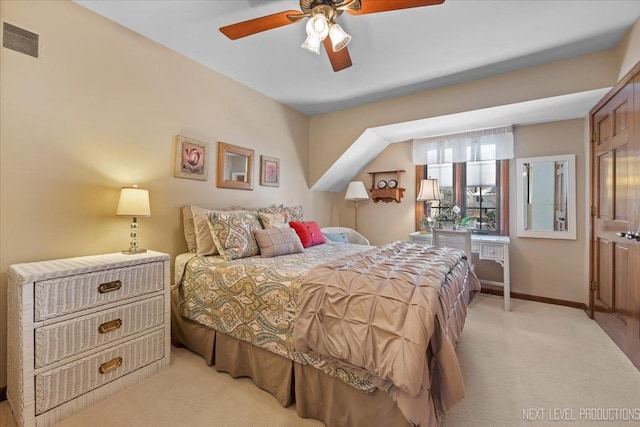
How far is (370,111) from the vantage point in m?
3.61

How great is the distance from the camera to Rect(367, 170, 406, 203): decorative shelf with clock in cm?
430

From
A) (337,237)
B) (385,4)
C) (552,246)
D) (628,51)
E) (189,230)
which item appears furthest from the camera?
(337,237)

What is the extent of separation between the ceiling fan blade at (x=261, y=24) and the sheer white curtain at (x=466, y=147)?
9.86 feet

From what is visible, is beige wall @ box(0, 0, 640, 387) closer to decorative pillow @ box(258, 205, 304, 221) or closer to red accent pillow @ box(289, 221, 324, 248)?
decorative pillow @ box(258, 205, 304, 221)

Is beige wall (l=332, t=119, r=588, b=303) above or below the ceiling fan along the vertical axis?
below

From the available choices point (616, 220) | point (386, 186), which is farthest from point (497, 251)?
point (386, 186)

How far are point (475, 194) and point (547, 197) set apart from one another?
796 millimetres

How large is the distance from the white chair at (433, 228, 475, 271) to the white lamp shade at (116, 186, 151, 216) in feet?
10.4

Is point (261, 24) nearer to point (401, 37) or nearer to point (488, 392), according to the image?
point (401, 37)

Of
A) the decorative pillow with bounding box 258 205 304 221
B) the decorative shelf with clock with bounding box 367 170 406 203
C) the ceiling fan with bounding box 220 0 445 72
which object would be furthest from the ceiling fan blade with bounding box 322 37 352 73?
the decorative shelf with clock with bounding box 367 170 406 203

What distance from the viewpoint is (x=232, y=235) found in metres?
2.25

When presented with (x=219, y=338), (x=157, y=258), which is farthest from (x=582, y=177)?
(x=157, y=258)

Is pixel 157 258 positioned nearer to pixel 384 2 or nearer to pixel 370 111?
pixel 384 2

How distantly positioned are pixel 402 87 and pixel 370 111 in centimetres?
58
